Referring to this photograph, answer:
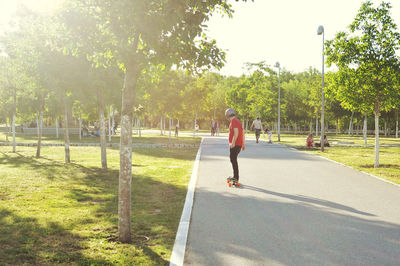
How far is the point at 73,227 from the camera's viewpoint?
5.71 metres

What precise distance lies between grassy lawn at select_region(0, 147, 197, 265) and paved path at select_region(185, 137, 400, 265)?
53 centimetres

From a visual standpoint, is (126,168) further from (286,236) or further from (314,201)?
(314,201)

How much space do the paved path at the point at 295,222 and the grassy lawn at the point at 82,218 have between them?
529mm

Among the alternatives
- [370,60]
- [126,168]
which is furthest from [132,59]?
[370,60]

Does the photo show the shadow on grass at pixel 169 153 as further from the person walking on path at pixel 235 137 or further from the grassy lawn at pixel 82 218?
the person walking on path at pixel 235 137

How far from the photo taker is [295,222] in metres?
5.98

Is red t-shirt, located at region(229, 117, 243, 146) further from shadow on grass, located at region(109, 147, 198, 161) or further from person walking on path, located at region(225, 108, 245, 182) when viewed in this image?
shadow on grass, located at region(109, 147, 198, 161)

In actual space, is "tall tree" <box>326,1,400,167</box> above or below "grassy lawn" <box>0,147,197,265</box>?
above

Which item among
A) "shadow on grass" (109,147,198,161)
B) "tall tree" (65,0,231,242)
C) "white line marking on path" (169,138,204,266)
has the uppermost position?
"tall tree" (65,0,231,242)

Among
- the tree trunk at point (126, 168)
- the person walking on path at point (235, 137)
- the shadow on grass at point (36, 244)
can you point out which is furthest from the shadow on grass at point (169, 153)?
the tree trunk at point (126, 168)

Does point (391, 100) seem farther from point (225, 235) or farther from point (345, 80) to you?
point (225, 235)

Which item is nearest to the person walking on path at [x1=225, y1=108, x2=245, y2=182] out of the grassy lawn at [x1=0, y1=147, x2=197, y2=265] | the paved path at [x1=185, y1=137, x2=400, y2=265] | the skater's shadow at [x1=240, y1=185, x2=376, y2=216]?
the paved path at [x1=185, y1=137, x2=400, y2=265]

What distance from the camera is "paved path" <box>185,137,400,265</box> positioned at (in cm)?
446

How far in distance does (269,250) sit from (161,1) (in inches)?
129
